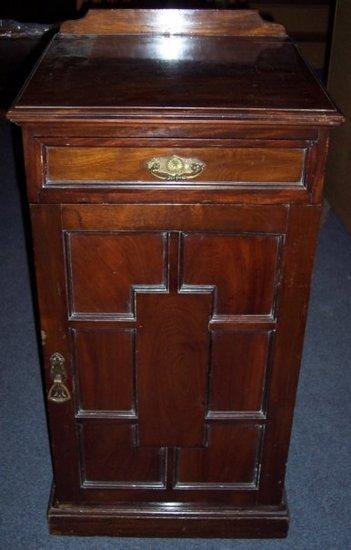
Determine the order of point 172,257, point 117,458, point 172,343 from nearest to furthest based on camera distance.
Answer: point 172,257
point 172,343
point 117,458

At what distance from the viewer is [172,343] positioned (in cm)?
141

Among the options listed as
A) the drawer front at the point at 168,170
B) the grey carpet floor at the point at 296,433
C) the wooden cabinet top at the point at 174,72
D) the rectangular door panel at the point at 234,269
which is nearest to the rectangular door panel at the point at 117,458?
the grey carpet floor at the point at 296,433

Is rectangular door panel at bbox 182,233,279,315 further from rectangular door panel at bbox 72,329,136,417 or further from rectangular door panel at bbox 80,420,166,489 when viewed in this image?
rectangular door panel at bbox 80,420,166,489

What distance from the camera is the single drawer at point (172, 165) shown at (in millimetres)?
1197

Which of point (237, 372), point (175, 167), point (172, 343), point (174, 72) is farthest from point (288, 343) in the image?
point (174, 72)

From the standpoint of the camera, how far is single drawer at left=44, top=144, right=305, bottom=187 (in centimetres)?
120

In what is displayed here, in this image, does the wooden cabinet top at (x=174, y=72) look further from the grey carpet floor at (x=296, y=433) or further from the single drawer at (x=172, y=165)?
the grey carpet floor at (x=296, y=433)

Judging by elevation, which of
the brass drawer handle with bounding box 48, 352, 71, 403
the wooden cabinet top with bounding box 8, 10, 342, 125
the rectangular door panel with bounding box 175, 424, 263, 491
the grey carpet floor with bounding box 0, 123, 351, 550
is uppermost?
→ the wooden cabinet top with bounding box 8, 10, 342, 125

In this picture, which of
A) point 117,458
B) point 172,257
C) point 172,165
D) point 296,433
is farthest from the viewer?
point 296,433

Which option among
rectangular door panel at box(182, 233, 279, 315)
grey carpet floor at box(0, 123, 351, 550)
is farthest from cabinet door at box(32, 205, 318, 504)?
grey carpet floor at box(0, 123, 351, 550)

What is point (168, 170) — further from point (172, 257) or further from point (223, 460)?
point (223, 460)

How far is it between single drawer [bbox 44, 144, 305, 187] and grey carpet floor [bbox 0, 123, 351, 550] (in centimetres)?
92

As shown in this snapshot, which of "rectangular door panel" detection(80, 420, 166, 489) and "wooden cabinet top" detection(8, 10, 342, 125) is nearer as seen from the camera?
"wooden cabinet top" detection(8, 10, 342, 125)

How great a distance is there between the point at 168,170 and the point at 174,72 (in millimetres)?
275
